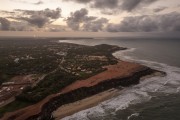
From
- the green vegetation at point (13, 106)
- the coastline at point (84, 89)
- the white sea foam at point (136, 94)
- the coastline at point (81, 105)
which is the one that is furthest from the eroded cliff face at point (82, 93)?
the green vegetation at point (13, 106)

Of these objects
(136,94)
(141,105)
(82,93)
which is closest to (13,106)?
(82,93)

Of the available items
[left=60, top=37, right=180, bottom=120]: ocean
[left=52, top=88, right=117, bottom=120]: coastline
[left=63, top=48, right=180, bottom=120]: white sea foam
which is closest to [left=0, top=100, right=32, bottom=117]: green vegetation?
[left=52, top=88, right=117, bottom=120]: coastline

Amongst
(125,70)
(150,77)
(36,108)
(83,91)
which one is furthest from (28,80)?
(150,77)

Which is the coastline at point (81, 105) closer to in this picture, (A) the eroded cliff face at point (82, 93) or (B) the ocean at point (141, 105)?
(A) the eroded cliff face at point (82, 93)

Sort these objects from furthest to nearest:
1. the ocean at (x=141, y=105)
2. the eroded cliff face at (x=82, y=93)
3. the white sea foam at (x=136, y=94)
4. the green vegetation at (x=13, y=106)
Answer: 1. the white sea foam at (x=136, y=94)
2. the green vegetation at (x=13, y=106)
3. the eroded cliff face at (x=82, y=93)
4. the ocean at (x=141, y=105)

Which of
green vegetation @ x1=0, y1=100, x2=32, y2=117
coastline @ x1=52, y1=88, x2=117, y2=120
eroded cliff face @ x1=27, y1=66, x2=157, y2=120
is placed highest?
eroded cliff face @ x1=27, y1=66, x2=157, y2=120

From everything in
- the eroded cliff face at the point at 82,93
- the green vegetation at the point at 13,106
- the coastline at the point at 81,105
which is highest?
the eroded cliff face at the point at 82,93

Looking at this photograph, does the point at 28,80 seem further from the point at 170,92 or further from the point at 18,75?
the point at 170,92

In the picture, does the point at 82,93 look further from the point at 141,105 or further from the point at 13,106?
the point at 13,106

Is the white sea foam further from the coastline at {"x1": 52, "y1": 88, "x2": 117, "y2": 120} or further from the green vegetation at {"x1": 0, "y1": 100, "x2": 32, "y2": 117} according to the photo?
the green vegetation at {"x1": 0, "y1": 100, "x2": 32, "y2": 117}

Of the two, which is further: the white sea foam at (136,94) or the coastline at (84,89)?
the white sea foam at (136,94)
